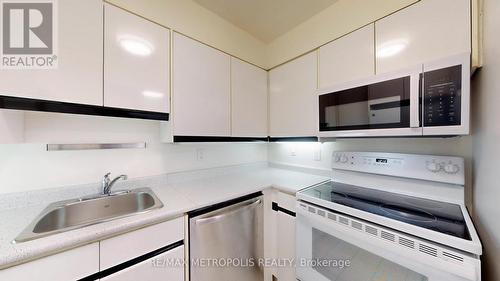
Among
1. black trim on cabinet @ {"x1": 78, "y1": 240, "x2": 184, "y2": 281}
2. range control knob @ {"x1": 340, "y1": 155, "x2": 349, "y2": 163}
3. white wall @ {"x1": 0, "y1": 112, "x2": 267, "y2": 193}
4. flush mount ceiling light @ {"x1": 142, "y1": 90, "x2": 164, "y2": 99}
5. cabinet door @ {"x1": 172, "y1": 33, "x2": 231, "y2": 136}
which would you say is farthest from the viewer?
range control knob @ {"x1": 340, "y1": 155, "x2": 349, "y2": 163}

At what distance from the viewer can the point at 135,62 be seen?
115 centimetres

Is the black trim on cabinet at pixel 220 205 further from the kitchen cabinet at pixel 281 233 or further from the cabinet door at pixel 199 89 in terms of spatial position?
the cabinet door at pixel 199 89

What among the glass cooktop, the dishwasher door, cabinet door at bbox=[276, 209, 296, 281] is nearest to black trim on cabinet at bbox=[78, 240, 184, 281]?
the dishwasher door

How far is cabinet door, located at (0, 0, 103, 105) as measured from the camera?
33.9 inches

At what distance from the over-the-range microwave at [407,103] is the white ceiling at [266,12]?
2.45 feet

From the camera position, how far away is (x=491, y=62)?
2.58 ft

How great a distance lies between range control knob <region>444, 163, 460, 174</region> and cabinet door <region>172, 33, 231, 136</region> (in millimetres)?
1546

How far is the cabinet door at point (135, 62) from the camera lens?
1066mm

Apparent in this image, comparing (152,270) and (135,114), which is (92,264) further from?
(135,114)

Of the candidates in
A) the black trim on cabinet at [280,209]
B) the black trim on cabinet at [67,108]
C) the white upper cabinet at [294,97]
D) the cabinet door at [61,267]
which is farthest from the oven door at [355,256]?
the black trim on cabinet at [67,108]

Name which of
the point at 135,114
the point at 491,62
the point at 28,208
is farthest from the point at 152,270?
the point at 491,62

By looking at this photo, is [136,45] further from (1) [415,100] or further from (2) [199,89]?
(1) [415,100]

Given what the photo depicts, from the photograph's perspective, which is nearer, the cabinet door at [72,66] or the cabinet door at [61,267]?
the cabinet door at [61,267]

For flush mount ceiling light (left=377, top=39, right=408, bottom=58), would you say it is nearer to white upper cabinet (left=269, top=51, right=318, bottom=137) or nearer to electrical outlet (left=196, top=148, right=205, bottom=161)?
white upper cabinet (left=269, top=51, right=318, bottom=137)
